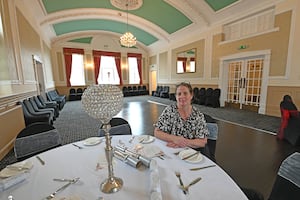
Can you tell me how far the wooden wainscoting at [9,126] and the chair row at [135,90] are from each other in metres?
8.68

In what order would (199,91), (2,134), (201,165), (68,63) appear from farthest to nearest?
1. (68,63)
2. (199,91)
3. (2,134)
4. (201,165)

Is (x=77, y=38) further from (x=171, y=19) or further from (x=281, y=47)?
(x=281, y=47)

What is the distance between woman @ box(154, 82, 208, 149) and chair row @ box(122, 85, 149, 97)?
1054 centimetres

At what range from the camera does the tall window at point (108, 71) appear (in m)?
11.5

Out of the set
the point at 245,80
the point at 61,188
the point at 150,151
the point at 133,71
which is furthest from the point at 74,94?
the point at 61,188

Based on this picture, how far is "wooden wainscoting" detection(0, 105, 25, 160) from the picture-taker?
108 inches

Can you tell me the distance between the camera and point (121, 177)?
902 millimetres

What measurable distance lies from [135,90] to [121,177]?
38.6ft

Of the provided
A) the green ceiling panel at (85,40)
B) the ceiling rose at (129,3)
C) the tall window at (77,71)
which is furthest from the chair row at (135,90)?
the ceiling rose at (129,3)

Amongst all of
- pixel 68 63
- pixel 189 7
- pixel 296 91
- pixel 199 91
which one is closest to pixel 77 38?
pixel 68 63

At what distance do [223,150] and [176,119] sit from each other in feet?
5.90

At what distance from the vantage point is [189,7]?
21.9 feet

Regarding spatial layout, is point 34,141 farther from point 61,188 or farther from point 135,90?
point 135,90

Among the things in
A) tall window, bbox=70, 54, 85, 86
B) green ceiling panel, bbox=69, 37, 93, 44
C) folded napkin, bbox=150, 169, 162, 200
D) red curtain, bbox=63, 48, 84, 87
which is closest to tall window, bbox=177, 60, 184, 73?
green ceiling panel, bbox=69, 37, 93, 44
